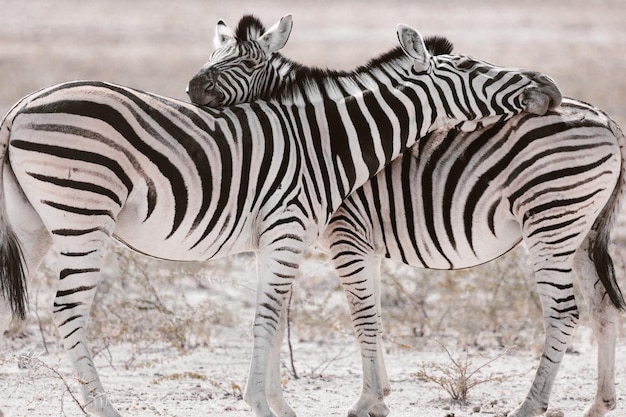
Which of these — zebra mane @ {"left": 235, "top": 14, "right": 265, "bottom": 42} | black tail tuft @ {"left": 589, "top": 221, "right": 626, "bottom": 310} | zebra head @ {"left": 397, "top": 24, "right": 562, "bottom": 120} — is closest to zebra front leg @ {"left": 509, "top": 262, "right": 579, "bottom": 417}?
black tail tuft @ {"left": 589, "top": 221, "right": 626, "bottom": 310}

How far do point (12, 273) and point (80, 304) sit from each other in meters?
0.47

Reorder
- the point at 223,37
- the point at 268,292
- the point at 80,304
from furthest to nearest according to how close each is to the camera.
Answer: the point at 223,37
the point at 268,292
the point at 80,304

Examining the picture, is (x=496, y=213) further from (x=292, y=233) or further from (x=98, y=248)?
(x=98, y=248)

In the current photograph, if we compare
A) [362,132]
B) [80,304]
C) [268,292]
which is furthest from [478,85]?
[80,304]

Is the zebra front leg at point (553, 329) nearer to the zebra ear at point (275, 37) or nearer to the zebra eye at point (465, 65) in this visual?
the zebra eye at point (465, 65)

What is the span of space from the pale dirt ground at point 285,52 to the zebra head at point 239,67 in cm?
166

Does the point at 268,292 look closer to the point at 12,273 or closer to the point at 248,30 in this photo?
the point at 12,273

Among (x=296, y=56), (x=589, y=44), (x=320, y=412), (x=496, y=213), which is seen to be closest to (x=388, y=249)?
(x=496, y=213)

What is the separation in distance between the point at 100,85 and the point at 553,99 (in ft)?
9.80

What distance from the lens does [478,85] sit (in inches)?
265

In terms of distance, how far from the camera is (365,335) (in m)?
6.82

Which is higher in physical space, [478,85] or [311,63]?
[311,63]

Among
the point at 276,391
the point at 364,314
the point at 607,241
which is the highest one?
the point at 607,241

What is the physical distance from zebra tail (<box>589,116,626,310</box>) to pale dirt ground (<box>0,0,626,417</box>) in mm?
960
